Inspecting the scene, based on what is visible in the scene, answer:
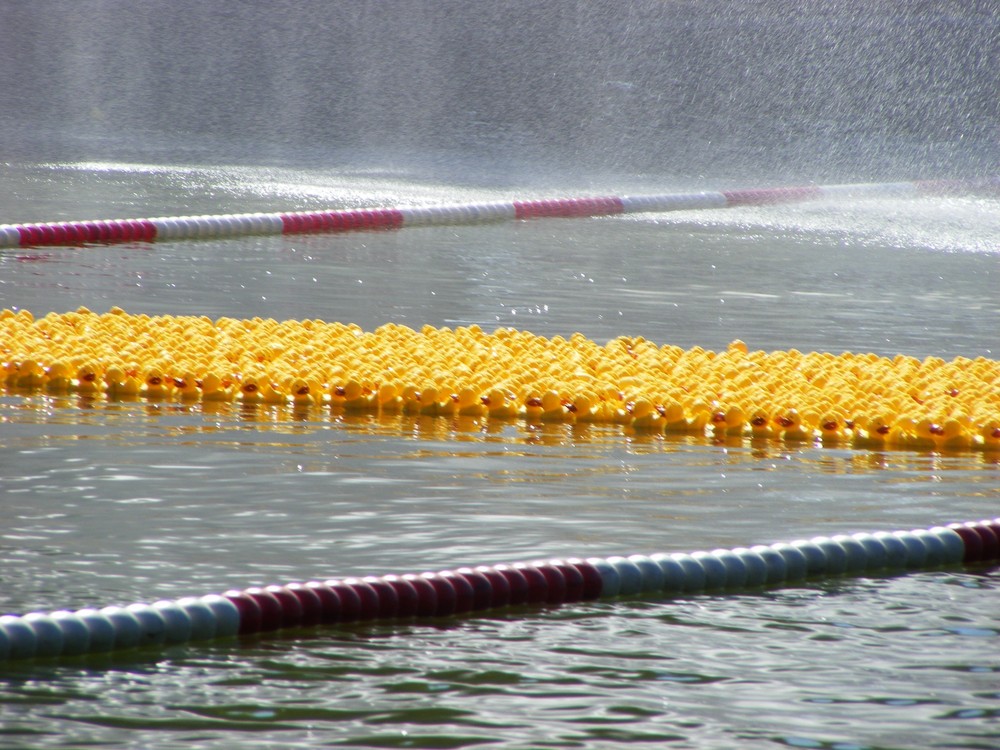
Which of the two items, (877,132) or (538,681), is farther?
(877,132)

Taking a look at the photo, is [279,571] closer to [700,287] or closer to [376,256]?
[700,287]

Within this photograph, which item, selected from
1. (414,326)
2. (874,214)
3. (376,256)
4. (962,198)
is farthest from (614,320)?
(962,198)

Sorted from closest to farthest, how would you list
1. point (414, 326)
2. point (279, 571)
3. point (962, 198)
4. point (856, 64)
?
1. point (279, 571)
2. point (414, 326)
3. point (962, 198)
4. point (856, 64)

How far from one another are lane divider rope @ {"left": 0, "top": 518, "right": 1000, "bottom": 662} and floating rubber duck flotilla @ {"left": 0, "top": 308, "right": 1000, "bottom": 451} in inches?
56.4

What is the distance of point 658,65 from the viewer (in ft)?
88.7

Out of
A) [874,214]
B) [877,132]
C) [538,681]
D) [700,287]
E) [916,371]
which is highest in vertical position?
[877,132]

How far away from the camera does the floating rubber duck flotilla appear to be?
514cm

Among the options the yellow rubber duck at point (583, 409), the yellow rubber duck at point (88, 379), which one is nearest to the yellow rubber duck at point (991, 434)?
the yellow rubber duck at point (583, 409)

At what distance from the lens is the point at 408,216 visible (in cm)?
1316

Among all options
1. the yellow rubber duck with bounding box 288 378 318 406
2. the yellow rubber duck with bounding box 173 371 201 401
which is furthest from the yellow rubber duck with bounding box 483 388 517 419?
the yellow rubber duck with bounding box 173 371 201 401

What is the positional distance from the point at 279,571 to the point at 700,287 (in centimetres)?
621

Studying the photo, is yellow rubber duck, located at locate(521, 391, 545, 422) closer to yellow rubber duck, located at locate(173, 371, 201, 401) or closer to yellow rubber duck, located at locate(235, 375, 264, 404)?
yellow rubber duck, located at locate(235, 375, 264, 404)

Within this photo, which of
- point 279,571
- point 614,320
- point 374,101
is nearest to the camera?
point 279,571

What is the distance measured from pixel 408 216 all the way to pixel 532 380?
7.73 meters
